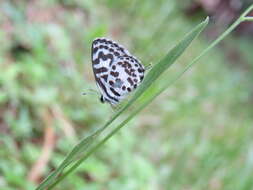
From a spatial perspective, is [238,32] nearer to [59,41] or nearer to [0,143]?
[59,41]

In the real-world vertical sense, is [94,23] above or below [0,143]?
above

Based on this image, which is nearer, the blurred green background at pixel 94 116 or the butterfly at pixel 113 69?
the butterfly at pixel 113 69

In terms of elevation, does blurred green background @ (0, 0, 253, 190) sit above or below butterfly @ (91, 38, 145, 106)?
above

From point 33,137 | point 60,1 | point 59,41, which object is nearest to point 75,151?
point 33,137

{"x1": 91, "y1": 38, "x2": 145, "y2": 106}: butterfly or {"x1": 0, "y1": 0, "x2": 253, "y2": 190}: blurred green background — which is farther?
{"x1": 0, "y1": 0, "x2": 253, "y2": 190}: blurred green background

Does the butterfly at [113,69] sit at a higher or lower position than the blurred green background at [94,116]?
lower
